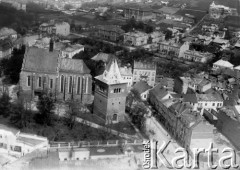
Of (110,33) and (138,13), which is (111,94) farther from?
(138,13)

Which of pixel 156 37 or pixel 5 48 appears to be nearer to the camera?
pixel 5 48

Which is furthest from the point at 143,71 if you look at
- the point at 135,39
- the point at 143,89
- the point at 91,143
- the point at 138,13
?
the point at 138,13

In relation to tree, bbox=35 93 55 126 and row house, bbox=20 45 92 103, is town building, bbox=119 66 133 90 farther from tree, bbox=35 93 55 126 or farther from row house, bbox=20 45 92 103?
tree, bbox=35 93 55 126

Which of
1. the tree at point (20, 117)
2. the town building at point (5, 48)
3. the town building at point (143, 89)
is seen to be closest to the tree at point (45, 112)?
the tree at point (20, 117)

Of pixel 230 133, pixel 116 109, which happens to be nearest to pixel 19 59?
pixel 116 109

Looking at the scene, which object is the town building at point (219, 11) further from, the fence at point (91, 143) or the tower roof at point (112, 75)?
the fence at point (91, 143)

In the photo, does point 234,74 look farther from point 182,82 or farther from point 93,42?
point 93,42
